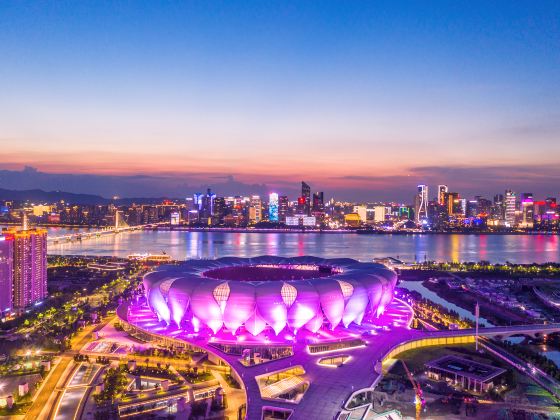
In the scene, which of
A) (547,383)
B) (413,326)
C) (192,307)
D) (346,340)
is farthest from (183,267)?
(547,383)

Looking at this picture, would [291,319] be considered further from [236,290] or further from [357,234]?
[357,234]

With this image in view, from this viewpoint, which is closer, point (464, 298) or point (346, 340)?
point (346, 340)

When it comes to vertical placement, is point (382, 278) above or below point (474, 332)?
above

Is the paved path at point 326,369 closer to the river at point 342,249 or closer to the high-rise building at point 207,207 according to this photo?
the river at point 342,249

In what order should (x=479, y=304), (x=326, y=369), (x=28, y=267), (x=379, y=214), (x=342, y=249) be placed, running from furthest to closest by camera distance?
(x=379, y=214) < (x=342, y=249) < (x=479, y=304) < (x=28, y=267) < (x=326, y=369)

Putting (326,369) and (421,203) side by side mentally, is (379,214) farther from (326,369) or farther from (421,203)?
(326,369)

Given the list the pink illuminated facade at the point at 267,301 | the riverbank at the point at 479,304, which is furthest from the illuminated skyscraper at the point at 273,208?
the pink illuminated facade at the point at 267,301

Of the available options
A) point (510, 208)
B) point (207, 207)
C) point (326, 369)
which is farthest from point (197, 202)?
point (326, 369)
